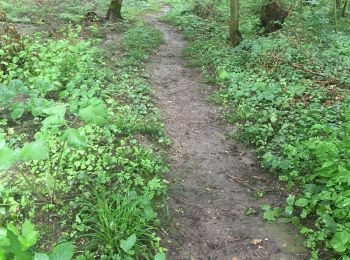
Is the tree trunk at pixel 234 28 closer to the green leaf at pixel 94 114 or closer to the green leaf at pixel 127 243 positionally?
the green leaf at pixel 94 114

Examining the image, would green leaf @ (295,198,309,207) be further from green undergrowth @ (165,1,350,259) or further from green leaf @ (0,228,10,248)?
green leaf @ (0,228,10,248)

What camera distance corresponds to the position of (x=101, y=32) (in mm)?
11492

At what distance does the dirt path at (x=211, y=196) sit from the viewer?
379 centimetres

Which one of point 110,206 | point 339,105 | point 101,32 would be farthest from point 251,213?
point 101,32

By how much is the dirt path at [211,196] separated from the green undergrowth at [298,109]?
25 cm

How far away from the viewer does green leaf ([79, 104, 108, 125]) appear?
3209 millimetres

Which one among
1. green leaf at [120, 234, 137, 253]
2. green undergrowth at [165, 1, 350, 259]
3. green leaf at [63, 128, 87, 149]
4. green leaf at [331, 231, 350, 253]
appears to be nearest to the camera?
green leaf at [63, 128, 87, 149]

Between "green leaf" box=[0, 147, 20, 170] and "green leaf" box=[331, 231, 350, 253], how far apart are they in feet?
10.7

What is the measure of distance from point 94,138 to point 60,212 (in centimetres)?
149

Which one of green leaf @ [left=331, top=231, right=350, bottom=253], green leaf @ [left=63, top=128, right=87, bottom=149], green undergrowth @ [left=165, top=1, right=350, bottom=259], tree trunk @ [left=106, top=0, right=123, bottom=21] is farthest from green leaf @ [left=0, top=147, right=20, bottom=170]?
tree trunk @ [left=106, top=0, right=123, bottom=21]

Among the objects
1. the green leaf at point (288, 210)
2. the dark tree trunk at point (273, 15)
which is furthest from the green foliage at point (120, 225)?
the dark tree trunk at point (273, 15)

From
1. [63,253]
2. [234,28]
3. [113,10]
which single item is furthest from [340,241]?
[113,10]

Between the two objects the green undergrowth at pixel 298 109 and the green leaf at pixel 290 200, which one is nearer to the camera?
the green undergrowth at pixel 298 109

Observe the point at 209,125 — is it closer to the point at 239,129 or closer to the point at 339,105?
the point at 239,129
